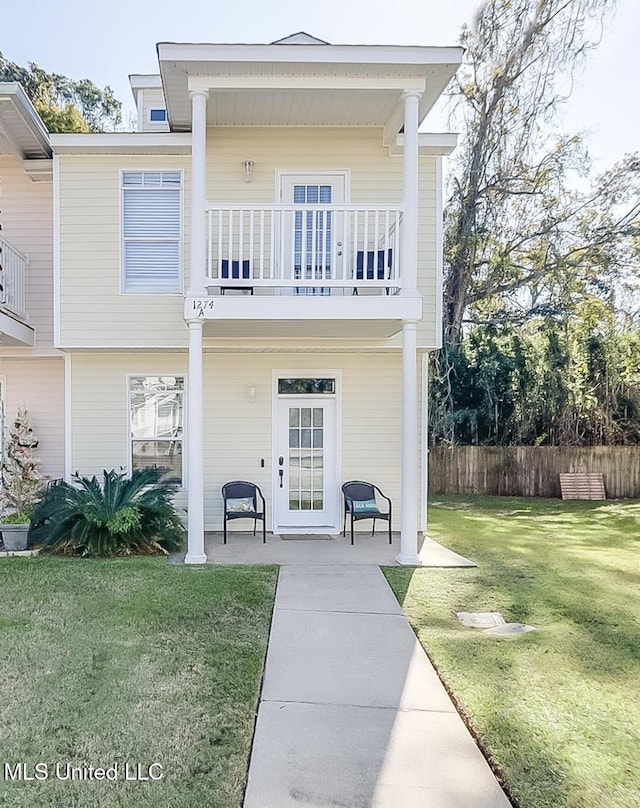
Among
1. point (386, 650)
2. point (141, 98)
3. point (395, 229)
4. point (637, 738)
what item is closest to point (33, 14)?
point (141, 98)

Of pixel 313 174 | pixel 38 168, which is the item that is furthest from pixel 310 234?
pixel 38 168

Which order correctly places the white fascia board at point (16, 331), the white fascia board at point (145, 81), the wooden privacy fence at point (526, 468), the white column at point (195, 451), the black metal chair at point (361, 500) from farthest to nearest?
1. the wooden privacy fence at point (526, 468)
2. the white fascia board at point (145, 81)
3. the black metal chair at point (361, 500)
4. the white fascia board at point (16, 331)
5. the white column at point (195, 451)

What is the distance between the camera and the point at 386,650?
4141 mm

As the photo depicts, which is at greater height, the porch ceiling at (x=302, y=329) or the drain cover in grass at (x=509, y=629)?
the porch ceiling at (x=302, y=329)

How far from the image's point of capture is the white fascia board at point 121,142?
25.3 feet

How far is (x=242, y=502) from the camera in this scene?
789 centimetres

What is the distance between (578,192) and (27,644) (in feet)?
51.2

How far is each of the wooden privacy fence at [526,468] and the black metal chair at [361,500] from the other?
5682mm

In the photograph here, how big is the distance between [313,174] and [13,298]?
15.3 feet

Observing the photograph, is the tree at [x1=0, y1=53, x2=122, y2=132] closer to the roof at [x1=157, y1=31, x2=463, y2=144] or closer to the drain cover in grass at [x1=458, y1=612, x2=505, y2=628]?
the roof at [x1=157, y1=31, x2=463, y2=144]

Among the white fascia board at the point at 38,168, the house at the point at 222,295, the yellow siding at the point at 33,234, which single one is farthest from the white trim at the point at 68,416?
the white fascia board at the point at 38,168

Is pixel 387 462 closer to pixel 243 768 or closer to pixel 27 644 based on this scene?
pixel 27 644

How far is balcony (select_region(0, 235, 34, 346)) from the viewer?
755 cm

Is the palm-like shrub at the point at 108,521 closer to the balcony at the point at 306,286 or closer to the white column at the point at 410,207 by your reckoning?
the balcony at the point at 306,286
